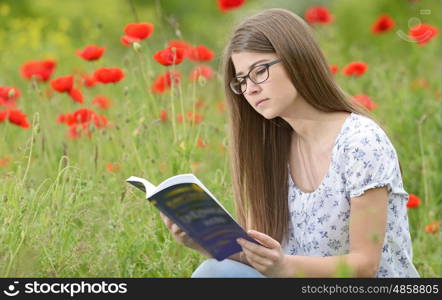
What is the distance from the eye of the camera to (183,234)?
204 centimetres

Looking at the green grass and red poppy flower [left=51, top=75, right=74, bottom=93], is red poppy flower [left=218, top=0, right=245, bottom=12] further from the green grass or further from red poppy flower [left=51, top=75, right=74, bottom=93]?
red poppy flower [left=51, top=75, right=74, bottom=93]

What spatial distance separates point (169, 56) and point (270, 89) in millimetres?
708

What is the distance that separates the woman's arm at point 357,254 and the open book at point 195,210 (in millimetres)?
63

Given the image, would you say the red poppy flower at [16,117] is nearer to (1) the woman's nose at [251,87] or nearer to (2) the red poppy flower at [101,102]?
(2) the red poppy flower at [101,102]

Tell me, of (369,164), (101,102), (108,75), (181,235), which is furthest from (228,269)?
(101,102)

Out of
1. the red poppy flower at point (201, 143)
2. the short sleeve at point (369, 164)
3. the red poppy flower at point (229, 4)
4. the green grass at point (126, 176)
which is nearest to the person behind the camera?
the short sleeve at point (369, 164)

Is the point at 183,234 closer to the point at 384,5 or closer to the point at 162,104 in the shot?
the point at 162,104

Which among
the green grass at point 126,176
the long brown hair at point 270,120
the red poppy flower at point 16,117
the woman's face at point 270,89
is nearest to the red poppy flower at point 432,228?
the green grass at point 126,176

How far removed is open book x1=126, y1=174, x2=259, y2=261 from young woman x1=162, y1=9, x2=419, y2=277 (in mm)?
57

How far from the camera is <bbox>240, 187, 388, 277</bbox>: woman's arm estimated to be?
6.20ft

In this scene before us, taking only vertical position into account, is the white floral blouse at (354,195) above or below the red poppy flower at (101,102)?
below

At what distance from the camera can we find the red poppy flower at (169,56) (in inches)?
105

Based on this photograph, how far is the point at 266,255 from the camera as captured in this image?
1858 millimetres

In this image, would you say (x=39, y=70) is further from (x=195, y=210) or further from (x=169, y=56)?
(x=195, y=210)
